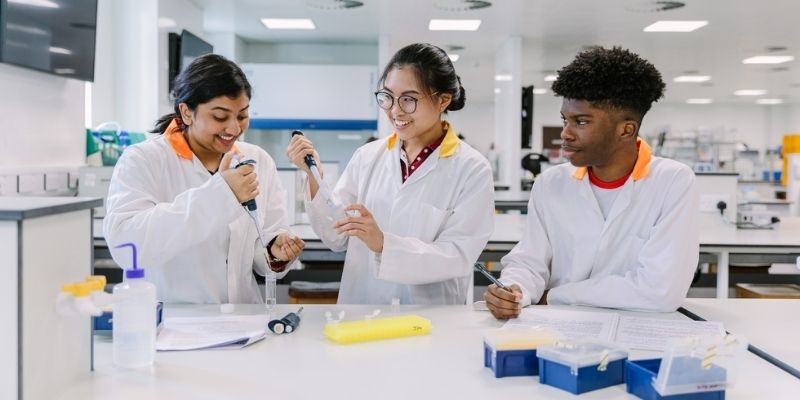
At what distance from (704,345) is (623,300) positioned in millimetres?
639

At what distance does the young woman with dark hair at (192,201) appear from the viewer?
1631 millimetres

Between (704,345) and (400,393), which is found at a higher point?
(704,345)

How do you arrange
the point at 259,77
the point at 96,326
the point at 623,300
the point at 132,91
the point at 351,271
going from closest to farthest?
the point at 96,326 → the point at 623,300 → the point at 351,271 → the point at 132,91 → the point at 259,77

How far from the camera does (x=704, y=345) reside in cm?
111

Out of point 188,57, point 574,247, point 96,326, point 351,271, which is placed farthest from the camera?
point 188,57

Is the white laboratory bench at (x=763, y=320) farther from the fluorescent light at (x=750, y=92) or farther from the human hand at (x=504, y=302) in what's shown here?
the fluorescent light at (x=750, y=92)

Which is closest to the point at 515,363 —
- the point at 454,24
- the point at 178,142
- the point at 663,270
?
the point at 663,270

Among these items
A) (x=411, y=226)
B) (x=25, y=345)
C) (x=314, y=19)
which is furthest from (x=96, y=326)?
(x=314, y=19)

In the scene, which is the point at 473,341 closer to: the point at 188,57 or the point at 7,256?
the point at 7,256

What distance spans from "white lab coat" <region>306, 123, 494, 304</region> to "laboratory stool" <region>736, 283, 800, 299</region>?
1.74m

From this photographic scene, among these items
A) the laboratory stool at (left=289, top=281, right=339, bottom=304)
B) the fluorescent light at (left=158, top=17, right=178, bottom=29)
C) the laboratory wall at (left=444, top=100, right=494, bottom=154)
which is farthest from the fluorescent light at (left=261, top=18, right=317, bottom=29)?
the laboratory wall at (left=444, top=100, right=494, bottom=154)

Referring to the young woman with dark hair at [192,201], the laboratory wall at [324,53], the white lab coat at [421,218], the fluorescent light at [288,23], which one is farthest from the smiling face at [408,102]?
the laboratory wall at [324,53]

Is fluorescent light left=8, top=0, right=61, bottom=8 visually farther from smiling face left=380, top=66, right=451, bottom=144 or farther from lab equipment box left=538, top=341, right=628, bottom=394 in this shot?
lab equipment box left=538, top=341, right=628, bottom=394

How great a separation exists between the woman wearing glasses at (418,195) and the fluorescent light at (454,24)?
4943 mm
